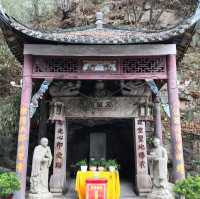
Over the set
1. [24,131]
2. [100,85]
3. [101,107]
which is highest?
[100,85]

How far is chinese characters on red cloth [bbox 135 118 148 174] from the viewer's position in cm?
880

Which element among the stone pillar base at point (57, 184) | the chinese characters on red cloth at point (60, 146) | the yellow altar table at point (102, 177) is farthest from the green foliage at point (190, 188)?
the chinese characters on red cloth at point (60, 146)

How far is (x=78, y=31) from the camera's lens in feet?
32.8

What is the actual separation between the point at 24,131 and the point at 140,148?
133 inches

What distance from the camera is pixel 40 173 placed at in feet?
26.3

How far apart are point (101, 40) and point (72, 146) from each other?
17.3 ft

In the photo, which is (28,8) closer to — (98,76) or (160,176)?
(98,76)

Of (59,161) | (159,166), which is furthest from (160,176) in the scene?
(59,161)

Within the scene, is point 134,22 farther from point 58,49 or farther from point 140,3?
point 58,49

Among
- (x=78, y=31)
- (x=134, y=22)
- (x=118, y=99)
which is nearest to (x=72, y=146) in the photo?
Result: (x=118, y=99)

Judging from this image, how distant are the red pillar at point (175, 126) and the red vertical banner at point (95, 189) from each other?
1596 millimetres

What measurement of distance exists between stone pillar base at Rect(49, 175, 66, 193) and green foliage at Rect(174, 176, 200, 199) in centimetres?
347

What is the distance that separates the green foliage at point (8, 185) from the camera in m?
6.27

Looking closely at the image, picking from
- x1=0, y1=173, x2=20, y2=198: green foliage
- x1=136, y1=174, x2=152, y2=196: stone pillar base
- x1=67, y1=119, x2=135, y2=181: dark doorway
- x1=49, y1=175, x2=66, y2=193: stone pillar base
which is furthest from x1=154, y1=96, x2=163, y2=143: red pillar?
x1=0, y1=173, x2=20, y2=198: green foliage
